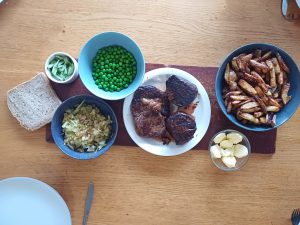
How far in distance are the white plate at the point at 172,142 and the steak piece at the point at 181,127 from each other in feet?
0.14

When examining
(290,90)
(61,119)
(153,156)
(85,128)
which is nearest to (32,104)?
(61,119)

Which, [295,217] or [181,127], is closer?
[181,127]

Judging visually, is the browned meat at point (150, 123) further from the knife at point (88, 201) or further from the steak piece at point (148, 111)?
the knife at point (88, 201)

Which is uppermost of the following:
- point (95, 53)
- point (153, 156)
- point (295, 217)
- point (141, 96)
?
point (95, 53)

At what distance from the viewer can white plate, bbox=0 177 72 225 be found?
58.1 inches

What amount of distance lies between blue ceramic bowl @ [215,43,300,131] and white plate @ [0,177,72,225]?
2.41 feet

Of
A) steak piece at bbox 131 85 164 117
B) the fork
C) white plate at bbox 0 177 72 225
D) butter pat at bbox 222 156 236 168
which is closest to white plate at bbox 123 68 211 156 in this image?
steak piece at bbox 131 85 164 117

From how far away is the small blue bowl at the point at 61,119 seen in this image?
1420 millimetres

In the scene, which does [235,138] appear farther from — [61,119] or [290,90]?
[61,119]

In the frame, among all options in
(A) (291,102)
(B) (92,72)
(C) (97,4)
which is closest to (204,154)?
(A) (291,102)

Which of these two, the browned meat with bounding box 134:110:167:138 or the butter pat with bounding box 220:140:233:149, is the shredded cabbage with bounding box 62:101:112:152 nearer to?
the browned meat with bounding box 134:110:167:138

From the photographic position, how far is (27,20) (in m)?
1.52

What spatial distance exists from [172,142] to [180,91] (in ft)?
0.69

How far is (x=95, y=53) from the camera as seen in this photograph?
1.46 metres
